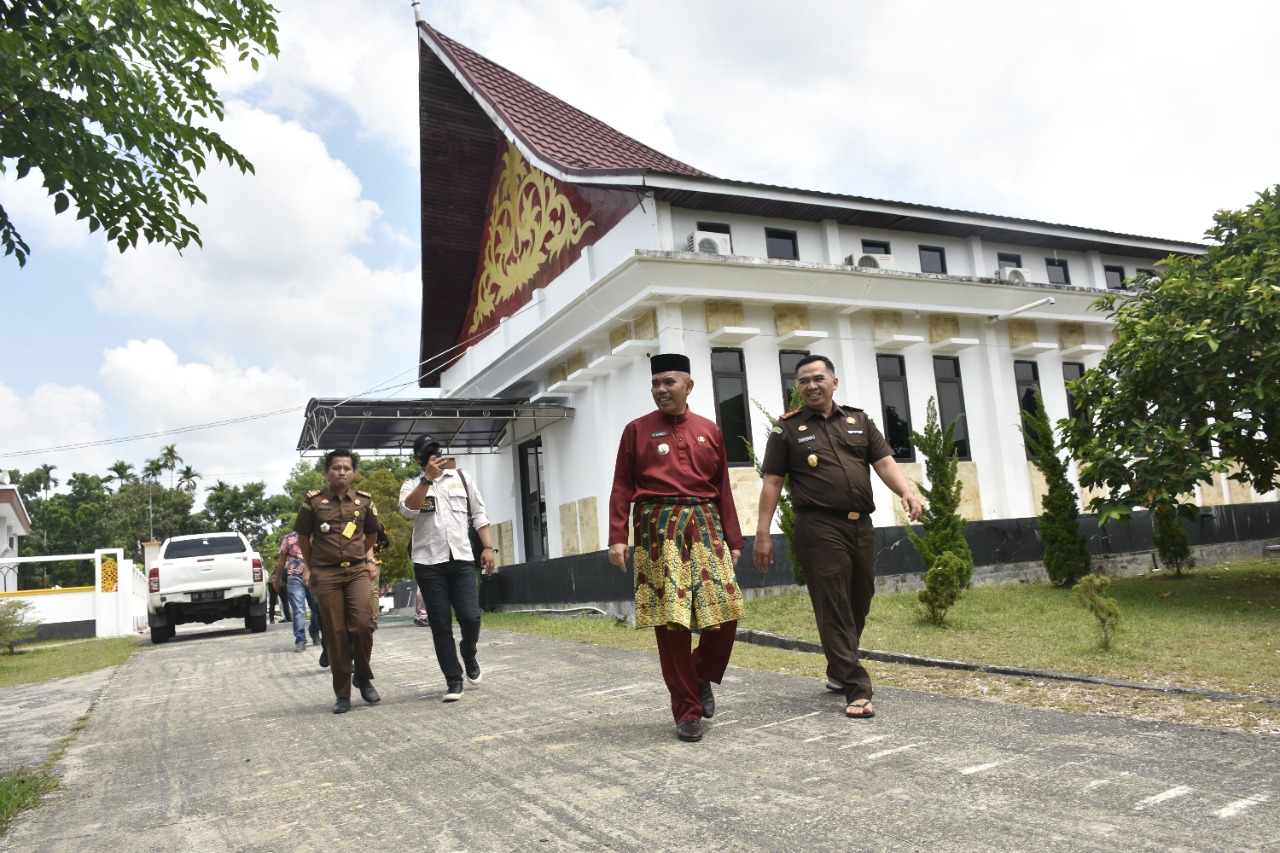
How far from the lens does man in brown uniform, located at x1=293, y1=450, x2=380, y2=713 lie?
6.78 m

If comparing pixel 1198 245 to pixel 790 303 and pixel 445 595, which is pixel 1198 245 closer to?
pixel 790 303

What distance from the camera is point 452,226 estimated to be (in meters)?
21.9

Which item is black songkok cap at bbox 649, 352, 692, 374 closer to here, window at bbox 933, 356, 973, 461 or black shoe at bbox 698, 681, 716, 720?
black shoe at bbox 698, 681, 716, 720

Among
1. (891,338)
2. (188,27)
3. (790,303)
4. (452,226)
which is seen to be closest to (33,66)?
(188,27)

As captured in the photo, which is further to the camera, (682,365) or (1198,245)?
(1198,245)

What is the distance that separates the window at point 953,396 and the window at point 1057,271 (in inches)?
130

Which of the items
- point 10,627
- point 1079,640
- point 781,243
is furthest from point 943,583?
point 10,627

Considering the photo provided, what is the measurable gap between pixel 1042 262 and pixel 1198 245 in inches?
153

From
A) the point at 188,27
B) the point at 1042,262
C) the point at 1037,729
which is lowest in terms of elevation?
the point at 1037,729

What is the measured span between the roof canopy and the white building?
0.07 m

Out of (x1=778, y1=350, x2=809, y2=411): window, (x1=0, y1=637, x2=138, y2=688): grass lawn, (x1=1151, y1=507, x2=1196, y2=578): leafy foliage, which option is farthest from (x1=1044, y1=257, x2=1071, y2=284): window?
(x1=0, y1=637, x2=138, y2=688): grass lawn

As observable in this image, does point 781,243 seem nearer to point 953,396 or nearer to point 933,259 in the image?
point 933,259

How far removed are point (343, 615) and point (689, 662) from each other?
300cm

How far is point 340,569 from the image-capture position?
22.6 ft
